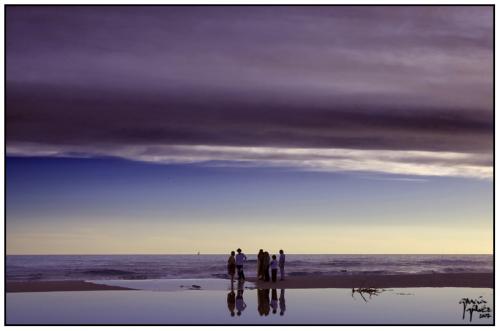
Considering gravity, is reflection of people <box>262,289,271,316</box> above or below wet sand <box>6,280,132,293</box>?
above

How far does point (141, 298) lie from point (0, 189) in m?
7.60

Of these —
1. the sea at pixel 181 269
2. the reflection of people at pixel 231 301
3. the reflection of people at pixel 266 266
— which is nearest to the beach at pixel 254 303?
the reflection of people at pixel 231 301

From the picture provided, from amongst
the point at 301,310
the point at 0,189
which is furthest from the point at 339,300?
the point at 0,189

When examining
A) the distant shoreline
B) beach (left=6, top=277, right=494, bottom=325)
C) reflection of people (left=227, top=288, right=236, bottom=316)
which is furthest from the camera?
the distant shoreline

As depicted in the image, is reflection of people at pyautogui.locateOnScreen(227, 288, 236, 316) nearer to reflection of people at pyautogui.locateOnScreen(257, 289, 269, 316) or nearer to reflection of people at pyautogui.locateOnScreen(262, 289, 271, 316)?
reflection of people at pyautogui.locateOnScreen(257, 289, 269, 316)

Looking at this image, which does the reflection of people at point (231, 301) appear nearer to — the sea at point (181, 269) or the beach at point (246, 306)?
the beach at point (246, 306)

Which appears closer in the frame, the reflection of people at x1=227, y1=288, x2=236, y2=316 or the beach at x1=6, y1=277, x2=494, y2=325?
the beach at x1=6, y1=277, x2=494, y2=325

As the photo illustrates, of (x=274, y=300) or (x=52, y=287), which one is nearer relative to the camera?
(x=274, y=300)

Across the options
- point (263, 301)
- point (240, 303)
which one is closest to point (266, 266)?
point (263, 301)

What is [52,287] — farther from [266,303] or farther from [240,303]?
[266,303]

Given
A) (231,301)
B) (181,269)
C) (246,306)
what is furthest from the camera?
(181,269)

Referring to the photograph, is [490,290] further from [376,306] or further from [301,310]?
[301,310]

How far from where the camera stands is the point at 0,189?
14352mm

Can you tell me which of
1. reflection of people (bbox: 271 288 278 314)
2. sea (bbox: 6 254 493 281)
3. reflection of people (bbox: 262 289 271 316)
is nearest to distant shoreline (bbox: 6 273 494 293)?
reflection of people (bbox: 271 288 278 314)
